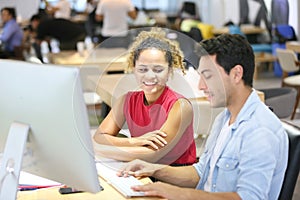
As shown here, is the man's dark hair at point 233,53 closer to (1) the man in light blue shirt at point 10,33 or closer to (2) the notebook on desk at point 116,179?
(2) the notebook on desk at point 116,179

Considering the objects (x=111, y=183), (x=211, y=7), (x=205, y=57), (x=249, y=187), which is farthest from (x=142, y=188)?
(x=211, y=7)

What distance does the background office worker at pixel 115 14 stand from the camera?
8.18 metres

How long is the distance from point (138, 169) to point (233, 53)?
0.55m

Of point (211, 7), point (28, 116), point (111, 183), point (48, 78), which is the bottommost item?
point (211, 7)

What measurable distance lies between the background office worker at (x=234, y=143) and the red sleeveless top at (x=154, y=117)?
0.23 feet

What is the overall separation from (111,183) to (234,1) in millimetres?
7708

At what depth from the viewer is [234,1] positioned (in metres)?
9.38

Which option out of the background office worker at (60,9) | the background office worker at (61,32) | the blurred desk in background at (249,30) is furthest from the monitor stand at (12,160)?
the background office worker at (60,9)

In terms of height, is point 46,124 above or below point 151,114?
above

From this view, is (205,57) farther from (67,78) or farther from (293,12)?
(293,12)

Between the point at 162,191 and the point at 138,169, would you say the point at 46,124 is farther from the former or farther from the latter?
the point at 138,169

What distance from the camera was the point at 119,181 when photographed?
206 cm

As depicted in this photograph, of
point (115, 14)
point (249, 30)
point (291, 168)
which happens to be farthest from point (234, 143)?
point (249, 30)

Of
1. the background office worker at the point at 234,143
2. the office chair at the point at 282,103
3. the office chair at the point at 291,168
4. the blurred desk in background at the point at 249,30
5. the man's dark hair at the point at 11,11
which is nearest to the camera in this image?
the background office worker at the point at 234,143
